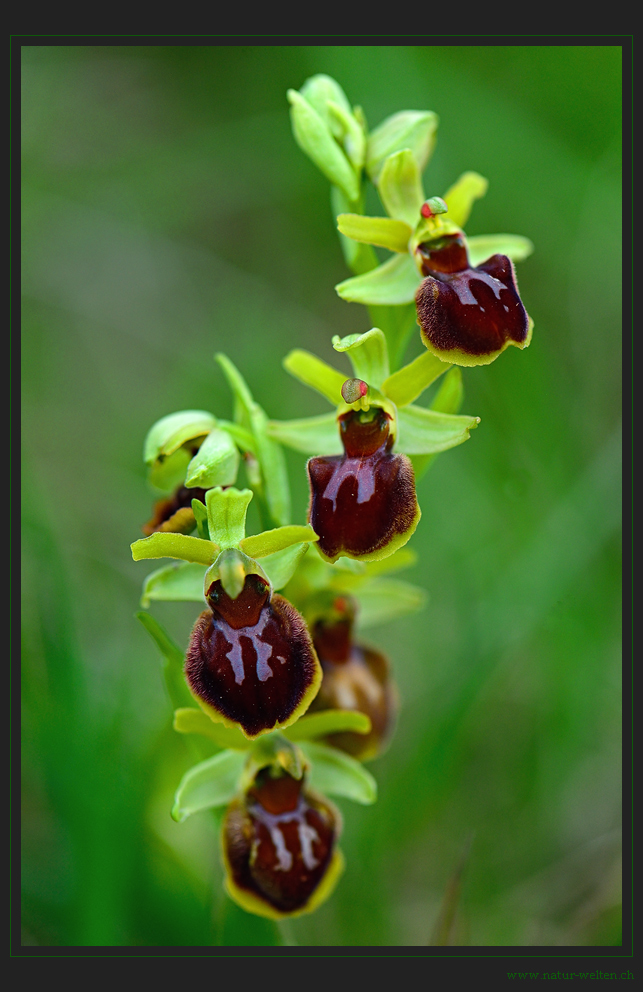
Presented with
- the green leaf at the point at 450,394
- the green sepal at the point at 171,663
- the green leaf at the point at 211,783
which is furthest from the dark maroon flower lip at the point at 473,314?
the green leaf at the point at 211,783

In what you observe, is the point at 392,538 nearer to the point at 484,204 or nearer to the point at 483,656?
the point at 483,656

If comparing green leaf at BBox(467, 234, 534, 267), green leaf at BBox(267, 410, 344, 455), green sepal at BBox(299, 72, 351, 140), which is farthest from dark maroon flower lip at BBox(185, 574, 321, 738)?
green sepal at BBox(299, 72, 351, 140)

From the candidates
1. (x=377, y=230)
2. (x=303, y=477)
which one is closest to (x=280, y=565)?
(x=377, y=230)

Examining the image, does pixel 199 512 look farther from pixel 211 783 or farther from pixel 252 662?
pixel 211 783

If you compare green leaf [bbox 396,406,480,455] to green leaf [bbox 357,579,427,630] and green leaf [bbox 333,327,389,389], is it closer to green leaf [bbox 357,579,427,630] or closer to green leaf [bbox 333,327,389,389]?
green leaf [bbox 333,327,389,389]

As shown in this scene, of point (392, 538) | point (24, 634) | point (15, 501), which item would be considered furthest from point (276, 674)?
point (24, 634)
